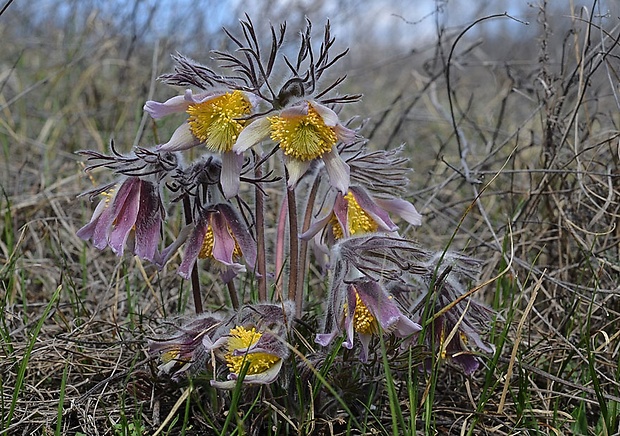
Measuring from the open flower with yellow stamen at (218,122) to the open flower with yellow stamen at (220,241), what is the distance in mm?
103

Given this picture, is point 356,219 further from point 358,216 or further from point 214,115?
point 214,115

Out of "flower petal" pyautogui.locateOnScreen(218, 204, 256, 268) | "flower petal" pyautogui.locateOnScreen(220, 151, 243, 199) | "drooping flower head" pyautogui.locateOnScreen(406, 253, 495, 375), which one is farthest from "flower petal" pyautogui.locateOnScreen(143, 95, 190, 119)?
"drooping flower head" pyautogui.locateOnScreen(406, 253, 495, 375)

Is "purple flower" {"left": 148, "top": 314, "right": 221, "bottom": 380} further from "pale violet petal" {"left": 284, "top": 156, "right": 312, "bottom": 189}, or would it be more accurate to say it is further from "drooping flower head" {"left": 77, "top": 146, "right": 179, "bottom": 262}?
"pale violet petal" {"left": 284, "top": 156, "right": 312, "bottom": 189}

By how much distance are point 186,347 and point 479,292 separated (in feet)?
3.34

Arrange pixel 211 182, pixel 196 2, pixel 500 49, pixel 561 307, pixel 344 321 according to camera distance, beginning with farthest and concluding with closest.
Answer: pixel 500 49 → pixel 196 2 → pixel 561 307 → pixel 211 182 → pixel 344 321

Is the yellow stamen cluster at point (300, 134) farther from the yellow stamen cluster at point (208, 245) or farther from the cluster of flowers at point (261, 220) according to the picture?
the yellow stamen cluster at point (208, 245)

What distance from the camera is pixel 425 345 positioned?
1.37m

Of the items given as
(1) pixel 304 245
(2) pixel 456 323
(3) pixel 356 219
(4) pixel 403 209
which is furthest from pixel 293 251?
(2) pixel 456 323

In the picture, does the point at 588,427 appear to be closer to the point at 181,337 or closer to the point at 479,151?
the point at 181,337

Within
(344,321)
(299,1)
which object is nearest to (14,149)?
(299,1)

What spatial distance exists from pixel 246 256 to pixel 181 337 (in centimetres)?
22

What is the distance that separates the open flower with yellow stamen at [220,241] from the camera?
4.52ft

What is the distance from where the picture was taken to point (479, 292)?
201 centimetres

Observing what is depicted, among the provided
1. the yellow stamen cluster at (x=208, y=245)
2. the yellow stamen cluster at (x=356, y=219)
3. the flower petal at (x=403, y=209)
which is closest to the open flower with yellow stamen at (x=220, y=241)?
the yellow stamen cluster at (x=208, y=245)
